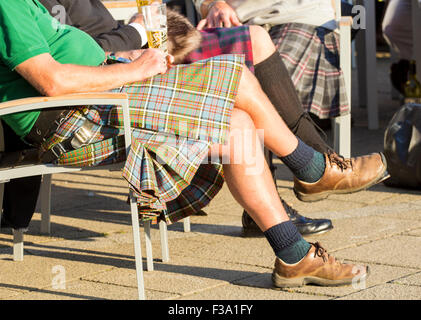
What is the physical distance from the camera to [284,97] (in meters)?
3.65

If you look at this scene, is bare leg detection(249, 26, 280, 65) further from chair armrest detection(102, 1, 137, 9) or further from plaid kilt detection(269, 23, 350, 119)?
chair armrest detection(102, 1, 137, 9)

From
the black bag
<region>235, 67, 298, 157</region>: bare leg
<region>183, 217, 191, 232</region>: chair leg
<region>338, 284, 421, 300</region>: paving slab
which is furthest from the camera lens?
the black bag

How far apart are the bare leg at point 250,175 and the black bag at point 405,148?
1.68 m

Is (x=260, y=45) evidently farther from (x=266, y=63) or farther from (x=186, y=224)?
(x=186, y=224)

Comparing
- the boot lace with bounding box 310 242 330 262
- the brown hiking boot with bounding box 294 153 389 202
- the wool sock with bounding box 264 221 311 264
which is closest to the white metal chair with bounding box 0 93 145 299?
the wool sock with bounding box 264 221 311 264

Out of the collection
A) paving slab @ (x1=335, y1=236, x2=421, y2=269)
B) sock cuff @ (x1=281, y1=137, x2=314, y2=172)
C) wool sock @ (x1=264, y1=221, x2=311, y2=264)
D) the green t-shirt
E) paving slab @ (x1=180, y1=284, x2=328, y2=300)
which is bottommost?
paving slab @ (x1=335, y1=236, x2=421, y2=269)

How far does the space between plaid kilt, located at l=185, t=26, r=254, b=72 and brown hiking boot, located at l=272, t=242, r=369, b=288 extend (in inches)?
40.0

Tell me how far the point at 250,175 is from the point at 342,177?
0.65m

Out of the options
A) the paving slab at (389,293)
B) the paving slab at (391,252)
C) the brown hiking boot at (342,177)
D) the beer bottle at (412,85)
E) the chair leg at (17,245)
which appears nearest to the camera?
the paving slab at (389,293)

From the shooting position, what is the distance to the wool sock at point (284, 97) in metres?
3.64

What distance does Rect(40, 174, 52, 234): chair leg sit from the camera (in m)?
3.91

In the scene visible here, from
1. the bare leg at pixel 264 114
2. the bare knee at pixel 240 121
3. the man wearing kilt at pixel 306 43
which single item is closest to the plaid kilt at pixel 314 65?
the man wearing kilt at pixel 306 43

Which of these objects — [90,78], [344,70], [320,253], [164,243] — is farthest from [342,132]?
[90,78]

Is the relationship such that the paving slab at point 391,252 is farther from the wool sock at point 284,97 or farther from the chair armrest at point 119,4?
the chair armrest at point 119,4
